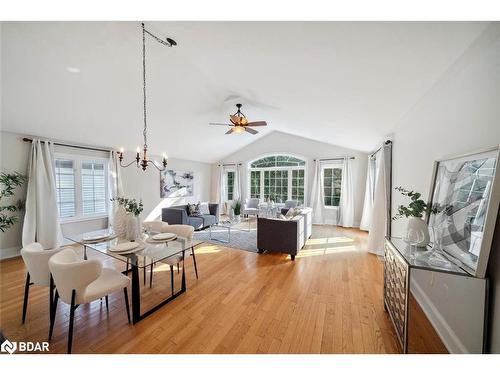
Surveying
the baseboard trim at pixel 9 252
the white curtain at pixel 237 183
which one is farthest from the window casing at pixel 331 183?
the baseboard trim at pixel 9 252

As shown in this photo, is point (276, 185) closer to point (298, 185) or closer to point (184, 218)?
point (298, 185)

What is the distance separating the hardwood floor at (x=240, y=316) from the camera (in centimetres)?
151

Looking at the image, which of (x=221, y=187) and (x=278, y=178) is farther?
(x=221, y=187)

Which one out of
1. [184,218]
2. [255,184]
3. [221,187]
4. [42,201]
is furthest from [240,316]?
[221,187]

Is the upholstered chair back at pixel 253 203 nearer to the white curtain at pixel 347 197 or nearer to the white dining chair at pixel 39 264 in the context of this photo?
the white curtain at pixel 347 197

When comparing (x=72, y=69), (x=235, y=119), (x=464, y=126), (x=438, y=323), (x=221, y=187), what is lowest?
(x=438, y=323)

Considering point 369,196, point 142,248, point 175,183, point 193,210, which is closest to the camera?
point 142,248

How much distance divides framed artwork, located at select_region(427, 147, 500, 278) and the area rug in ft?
8.86

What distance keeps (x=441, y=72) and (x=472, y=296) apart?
173 centimetres

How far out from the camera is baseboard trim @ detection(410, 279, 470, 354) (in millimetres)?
1265

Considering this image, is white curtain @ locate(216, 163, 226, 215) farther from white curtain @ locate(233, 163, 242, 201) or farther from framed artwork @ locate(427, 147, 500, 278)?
framed artwork @ locate(427, 147, 500, 278)

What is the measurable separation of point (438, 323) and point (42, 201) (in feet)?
18.0

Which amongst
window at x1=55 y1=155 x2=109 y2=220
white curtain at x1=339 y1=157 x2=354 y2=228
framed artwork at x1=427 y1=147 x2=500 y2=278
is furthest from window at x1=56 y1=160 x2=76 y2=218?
white curtain at x1=339 y1=157 x2=354 y2=228

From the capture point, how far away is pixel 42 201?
340 cm
